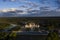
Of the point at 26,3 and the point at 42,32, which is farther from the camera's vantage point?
the point at 42,32

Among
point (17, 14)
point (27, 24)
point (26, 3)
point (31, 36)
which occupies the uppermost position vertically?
point (26, 3)

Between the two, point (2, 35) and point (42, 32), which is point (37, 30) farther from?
point (2, 35)

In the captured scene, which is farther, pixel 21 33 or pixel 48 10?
pixel 21 33

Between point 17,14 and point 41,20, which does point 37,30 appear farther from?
point 17,14

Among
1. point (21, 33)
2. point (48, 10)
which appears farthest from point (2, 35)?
point (48, 10)

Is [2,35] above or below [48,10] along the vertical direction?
below

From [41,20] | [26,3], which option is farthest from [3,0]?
[41,20]

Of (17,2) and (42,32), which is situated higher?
(17,2)
